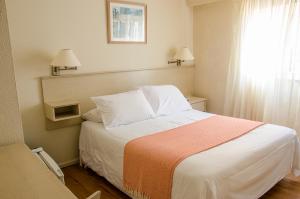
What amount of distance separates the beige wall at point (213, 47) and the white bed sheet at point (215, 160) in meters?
1.09

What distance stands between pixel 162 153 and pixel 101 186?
0.97 m

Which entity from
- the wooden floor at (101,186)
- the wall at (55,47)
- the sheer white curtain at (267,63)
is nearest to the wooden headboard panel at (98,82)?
the wall at (55,47)

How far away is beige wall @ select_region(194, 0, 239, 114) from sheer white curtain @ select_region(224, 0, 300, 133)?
189 mm

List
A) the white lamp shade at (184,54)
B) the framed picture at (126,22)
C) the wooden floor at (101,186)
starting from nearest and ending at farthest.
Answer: the wooden floor at (101,186), the framed picture at (126,22), the white lamp shade at (184,54)

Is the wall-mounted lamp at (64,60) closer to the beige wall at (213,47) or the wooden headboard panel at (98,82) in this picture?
the wooden headboard panel at (98,82)

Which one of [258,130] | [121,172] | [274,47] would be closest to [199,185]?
[121,172]

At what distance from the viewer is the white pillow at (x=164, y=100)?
3027 millimetres

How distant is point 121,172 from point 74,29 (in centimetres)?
169

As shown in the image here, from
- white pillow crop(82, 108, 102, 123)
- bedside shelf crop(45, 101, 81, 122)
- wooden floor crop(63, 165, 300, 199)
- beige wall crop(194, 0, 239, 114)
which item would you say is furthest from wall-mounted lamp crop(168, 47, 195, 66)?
wooden floor crop(63, 165, 300, 199)

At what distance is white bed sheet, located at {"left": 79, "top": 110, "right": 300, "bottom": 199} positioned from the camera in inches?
63.6

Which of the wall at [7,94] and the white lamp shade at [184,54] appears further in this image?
the white lamp shade at [184,54]

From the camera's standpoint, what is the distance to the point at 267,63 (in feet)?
A: 10.4

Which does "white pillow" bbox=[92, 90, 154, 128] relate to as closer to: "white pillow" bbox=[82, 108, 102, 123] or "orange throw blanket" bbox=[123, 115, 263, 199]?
"white pillow" bbox=[82, 108, 102, 123]

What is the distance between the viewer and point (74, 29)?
9.07ft
